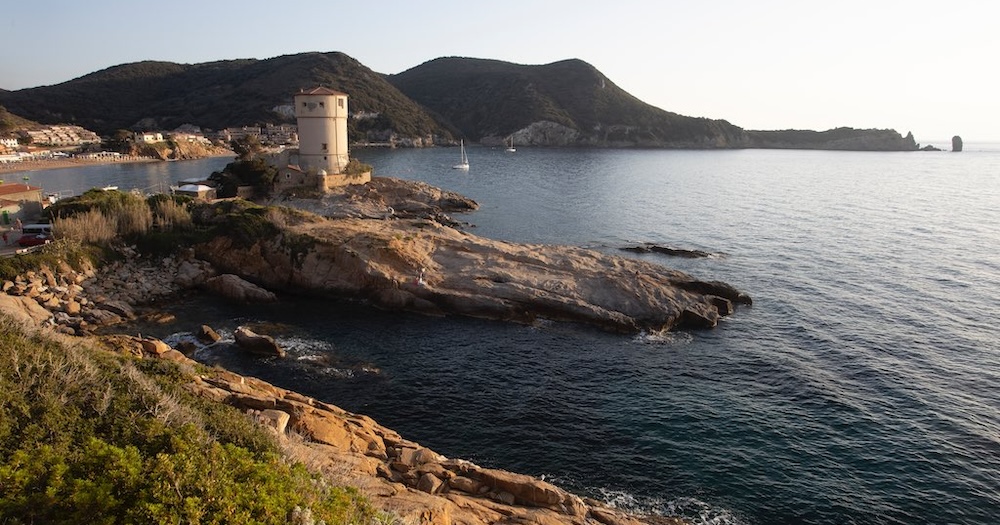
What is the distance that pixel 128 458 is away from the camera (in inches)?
448

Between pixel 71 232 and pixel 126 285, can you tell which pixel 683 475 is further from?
pixel 71 232

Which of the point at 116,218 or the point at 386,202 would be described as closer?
the point at 116,218

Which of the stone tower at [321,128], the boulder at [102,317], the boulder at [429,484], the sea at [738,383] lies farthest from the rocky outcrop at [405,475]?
the stone tower at [321,128]

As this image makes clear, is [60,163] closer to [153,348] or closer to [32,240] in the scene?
[32,240]

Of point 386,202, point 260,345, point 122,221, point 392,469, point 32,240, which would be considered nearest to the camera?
point 392,469

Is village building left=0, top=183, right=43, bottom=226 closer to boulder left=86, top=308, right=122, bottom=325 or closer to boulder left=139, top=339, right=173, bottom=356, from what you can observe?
boulder left=86, top=308, right=122, bottom=325

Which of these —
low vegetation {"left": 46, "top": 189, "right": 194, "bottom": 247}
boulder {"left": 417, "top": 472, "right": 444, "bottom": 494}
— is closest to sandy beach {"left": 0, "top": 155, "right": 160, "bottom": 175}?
low vegetation {"left": 46, "top": 189, "right": 194, "bottom": 247}

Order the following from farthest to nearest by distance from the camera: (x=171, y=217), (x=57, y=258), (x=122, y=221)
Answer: (x=171, y=217) → (x=122, y=221) → (x=57, y=258)

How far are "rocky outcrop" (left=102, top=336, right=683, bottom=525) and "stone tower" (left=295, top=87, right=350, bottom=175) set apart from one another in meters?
60.4

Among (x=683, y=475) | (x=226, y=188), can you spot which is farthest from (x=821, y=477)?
(x=226, y=188)

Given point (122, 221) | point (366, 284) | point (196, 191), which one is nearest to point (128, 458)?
point (366, 284)

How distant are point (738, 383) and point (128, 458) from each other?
2918 centimetres

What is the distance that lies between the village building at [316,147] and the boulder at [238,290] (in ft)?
111

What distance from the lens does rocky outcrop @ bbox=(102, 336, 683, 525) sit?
16.7m
